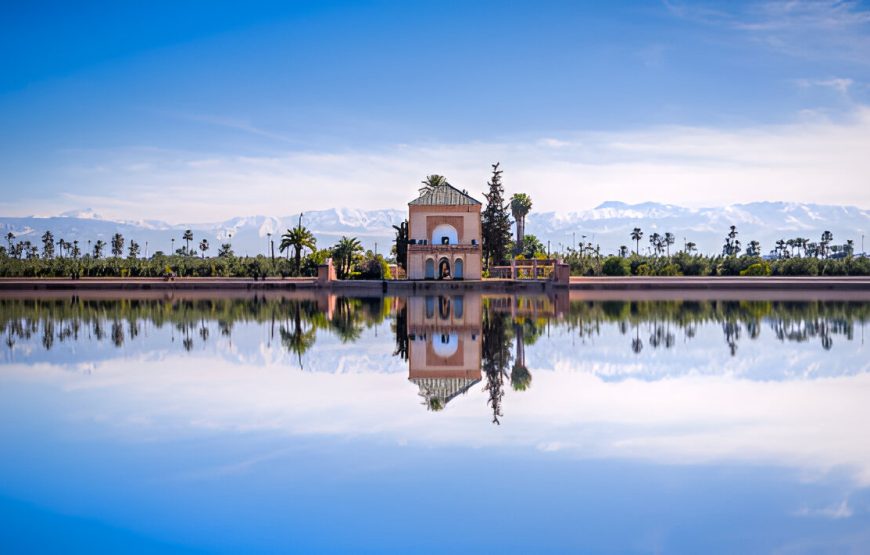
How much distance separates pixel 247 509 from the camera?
491 cm

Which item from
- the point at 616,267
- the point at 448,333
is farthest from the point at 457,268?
the point at 448,333

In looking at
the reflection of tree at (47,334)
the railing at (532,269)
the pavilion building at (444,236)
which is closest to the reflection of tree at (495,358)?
the reflection of tree at (47,334)

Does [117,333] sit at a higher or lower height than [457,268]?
lower

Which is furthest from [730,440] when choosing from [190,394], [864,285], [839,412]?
[864,285]

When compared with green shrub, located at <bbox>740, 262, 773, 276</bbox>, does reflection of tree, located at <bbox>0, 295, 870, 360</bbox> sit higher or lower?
lower

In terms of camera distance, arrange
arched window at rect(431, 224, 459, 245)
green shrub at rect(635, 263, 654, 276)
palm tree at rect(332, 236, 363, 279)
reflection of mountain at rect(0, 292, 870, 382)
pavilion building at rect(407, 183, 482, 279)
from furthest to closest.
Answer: green shrub at rect(635, 263, 654, 276)
palm tree at rect(332, 236, 363, 279)
arched window at rect(431, 224, 459, 245)
pavilion building at rect(407, 183, 482, 279)
reflection of mountain at rect(0, 292, 870, 382)

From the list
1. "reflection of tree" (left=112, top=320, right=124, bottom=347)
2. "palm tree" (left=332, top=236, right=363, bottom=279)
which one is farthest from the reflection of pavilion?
"palm tree" (left=332, top=236, right=363, bottom=279)

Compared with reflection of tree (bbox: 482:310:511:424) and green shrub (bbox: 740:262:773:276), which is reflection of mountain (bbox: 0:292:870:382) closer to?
reflection of tree (bbox: 482:310:511:424)

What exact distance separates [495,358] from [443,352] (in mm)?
1017

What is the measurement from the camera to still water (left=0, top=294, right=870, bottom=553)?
4.57 m

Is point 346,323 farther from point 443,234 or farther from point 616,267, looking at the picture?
point 616,267

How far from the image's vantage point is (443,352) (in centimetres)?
1155

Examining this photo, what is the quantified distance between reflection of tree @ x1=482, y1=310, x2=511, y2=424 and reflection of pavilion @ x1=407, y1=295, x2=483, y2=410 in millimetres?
146

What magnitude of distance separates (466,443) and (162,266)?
40.5 meters
